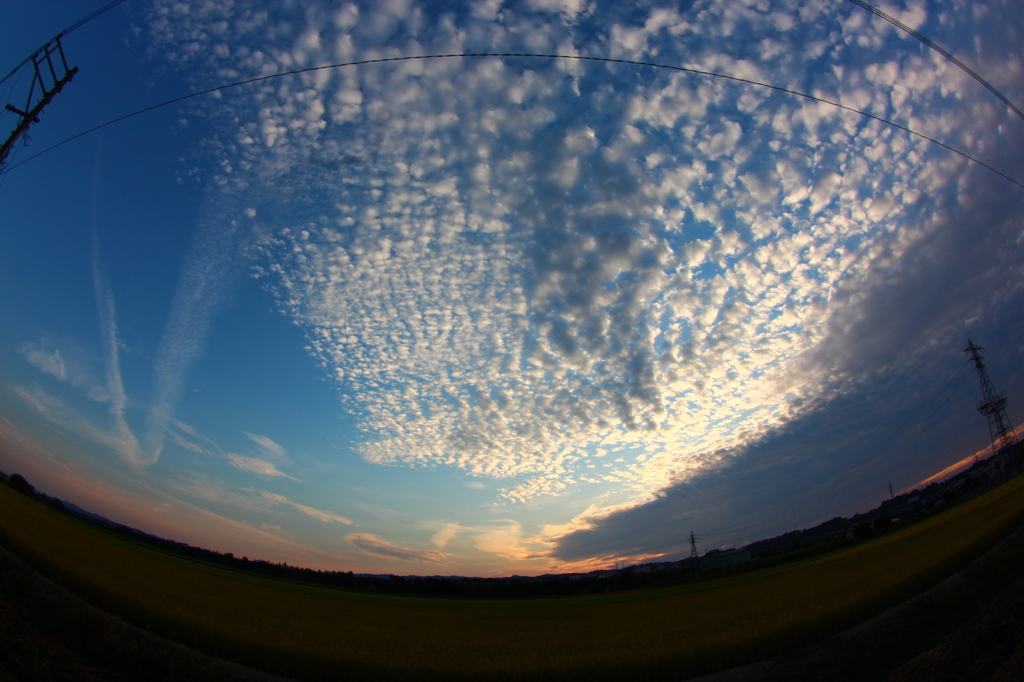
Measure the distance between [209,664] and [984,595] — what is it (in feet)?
67.7

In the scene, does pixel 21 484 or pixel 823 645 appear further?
pixel 21 484

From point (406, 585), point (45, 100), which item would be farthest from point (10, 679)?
point (406, 585)

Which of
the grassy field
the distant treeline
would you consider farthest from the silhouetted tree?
the grassy field

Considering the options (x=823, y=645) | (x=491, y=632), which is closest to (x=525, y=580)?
(x=491, y=632)

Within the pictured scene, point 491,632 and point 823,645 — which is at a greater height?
point 823,645

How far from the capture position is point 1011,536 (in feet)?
43.5

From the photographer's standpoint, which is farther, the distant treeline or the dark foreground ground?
the distant treeline

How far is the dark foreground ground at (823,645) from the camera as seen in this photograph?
741cm

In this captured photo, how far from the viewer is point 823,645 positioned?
941 cm

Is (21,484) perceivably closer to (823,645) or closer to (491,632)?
(491,632)

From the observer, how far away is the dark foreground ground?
741cm

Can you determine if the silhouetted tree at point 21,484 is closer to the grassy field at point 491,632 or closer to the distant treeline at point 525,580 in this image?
the distant treeline at point 525,580

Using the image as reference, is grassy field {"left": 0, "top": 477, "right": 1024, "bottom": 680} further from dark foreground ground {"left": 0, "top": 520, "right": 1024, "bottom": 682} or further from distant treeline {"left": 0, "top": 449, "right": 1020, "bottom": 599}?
distant treeline {"left": 0, "top": 449, "right": 1020, "bottom": 599}

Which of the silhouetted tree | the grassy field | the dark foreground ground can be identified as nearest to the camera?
the dark foreground ground
